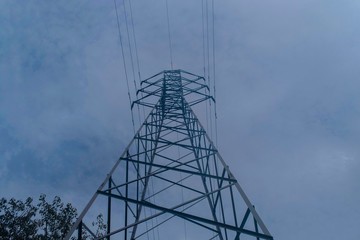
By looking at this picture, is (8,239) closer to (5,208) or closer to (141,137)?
(5,208)

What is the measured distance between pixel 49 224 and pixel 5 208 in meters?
2.55

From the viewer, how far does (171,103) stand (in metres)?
11.6

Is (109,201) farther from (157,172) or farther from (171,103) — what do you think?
(171,103)

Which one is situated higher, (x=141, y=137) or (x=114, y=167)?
(x=141, y=137)

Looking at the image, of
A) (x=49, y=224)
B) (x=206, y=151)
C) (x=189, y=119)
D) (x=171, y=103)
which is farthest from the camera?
(x=49, y=224)

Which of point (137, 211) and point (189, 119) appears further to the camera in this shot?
point (189, 119)

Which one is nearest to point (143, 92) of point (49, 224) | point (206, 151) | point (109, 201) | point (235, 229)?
point (206, 151)

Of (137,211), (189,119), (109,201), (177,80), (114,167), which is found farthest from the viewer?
(177,80)

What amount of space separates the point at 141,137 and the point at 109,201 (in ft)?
11.3

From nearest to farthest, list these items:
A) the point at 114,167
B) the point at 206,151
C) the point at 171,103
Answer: the point at 114,167 → the point at 206,151 → the point at 171,103

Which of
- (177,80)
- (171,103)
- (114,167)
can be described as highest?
(177,80)

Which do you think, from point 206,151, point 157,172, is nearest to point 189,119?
point 206,151

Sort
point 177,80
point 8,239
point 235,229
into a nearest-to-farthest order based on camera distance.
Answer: point 235,229
point 177,80
point 8,239

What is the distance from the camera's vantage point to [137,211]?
741 centimetres
